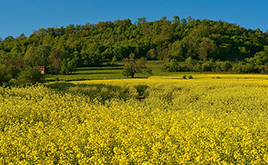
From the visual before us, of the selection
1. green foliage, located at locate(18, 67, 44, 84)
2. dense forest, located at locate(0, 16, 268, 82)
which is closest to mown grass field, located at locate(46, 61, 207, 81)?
dense forest, located at locate(0, 16, 268, 82)

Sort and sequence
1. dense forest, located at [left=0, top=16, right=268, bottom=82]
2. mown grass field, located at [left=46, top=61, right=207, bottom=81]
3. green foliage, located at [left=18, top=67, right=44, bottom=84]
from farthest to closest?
dense forest, located at [left=0, top=16, right=268, bottom=82]
mown grass field, located at [left=46, top=61, right=207, bottom=81]
green foliage, located at [left=18, top=67, right=44, bottom=84]

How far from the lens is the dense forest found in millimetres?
91250

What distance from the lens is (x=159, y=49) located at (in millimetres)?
138750

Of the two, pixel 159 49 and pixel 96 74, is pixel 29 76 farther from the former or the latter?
pixel 159 49

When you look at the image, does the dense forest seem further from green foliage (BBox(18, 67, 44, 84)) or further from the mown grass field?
green foliage (BBox(18, 67, 44, 84))

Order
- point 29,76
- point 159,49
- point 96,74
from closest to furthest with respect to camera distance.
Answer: point 29,76 → point 96,74 → point 159,49

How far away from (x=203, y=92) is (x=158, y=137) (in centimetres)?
1836

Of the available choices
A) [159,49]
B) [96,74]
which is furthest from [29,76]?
[159,49]

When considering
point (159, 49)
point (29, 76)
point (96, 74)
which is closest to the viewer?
point (29, 76)

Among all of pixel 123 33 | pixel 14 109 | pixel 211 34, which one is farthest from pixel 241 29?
pixel 14 109

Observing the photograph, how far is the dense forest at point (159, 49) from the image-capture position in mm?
91250

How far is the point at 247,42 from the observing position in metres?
147

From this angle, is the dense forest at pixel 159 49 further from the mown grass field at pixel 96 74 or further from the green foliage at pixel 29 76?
the green foliage at pixel 29 76

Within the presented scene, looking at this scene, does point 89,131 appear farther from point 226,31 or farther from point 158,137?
point 226,31
